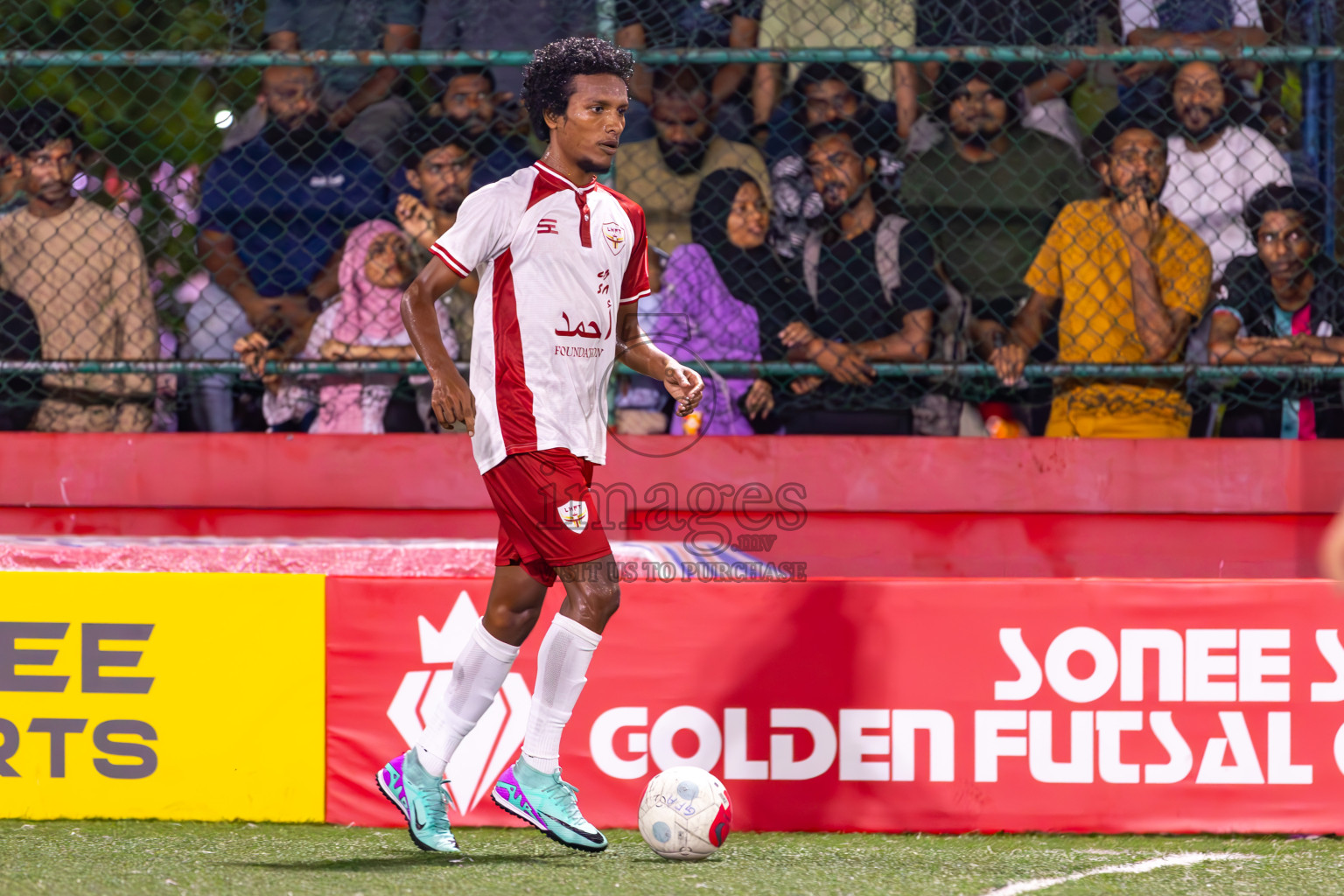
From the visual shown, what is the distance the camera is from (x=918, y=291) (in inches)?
201

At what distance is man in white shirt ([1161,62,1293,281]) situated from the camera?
199 inches

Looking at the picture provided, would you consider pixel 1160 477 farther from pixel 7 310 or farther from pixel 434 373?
pixel 7 310

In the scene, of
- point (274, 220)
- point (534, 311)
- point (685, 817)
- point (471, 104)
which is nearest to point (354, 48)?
point (471, 104)

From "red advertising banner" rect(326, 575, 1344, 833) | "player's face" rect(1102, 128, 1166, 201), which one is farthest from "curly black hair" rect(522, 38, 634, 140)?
"player's face" rect(1102, 128, 1166, 201)

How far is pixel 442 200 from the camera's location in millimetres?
5297

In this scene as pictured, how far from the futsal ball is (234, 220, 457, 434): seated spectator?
2.33m

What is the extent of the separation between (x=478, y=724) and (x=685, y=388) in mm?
1223

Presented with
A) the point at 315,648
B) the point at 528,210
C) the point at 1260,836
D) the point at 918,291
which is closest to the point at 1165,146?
the point at 918,291

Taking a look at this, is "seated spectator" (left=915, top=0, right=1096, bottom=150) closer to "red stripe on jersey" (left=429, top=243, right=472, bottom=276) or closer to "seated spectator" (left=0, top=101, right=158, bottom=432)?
"red stripe on jersey" (left=429, top=243, right=472, bottom=276)

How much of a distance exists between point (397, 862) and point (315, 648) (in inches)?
35.8

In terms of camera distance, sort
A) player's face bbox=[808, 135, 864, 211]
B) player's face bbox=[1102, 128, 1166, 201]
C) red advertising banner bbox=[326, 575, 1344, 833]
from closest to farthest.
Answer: red advertising banner bbox=[326, 575, 1344, 833], player's face bbox=[1102, 128, 1166, 201], player's face bbox=[808, 135, 864, 211]

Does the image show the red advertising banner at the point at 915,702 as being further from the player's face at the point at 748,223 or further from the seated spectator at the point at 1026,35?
the seated spectator at the point at 1026,35

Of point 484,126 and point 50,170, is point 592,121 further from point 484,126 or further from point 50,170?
point 50,170

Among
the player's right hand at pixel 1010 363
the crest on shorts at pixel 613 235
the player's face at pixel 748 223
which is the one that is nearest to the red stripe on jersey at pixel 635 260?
the crest on shorts at pixel 613 235
